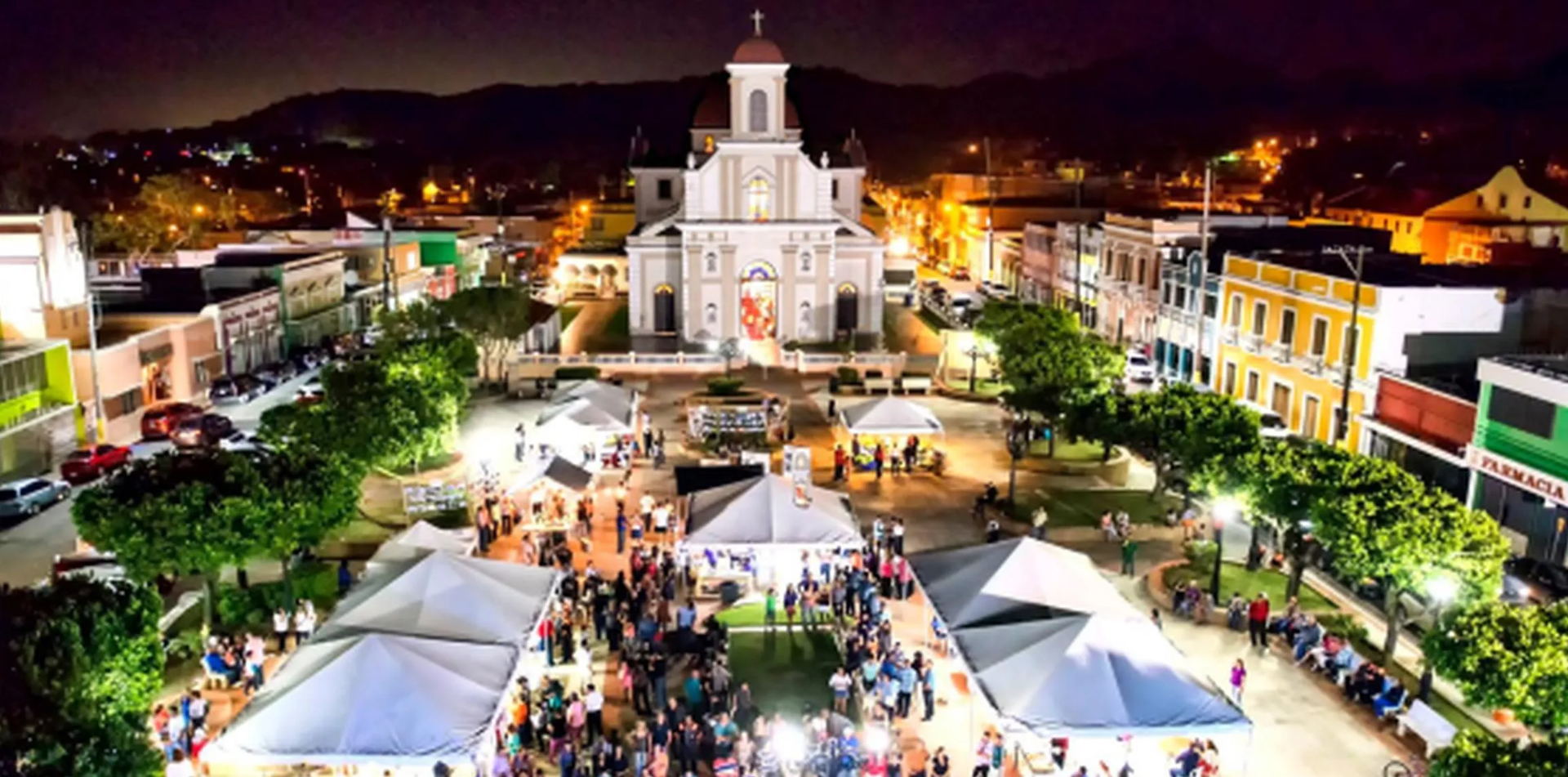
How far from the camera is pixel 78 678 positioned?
47.6 feet

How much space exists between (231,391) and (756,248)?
2552 centimetres

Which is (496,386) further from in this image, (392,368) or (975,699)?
(975,699)

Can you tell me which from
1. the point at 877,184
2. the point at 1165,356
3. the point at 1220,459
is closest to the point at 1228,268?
the point at 1165,356

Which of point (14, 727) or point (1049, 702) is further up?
point (14, 727)

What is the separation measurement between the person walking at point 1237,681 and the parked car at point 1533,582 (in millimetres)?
7823

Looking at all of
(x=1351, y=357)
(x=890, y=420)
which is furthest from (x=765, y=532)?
(x=1351, y=357)

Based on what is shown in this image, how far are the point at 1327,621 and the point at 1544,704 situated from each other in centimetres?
852

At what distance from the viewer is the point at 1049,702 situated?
55.5 ft

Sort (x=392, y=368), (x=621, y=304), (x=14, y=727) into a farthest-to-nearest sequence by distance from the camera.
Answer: (x=621, y=304)
(x=392, y=368)
(x=14, y=727)

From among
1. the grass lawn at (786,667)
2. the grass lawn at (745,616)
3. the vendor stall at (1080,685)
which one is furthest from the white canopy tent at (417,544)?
the vendor stall at (1080,685)

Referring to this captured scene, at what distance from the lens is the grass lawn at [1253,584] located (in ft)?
82.6

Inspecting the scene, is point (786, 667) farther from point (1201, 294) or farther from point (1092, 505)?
point (1201, 294)

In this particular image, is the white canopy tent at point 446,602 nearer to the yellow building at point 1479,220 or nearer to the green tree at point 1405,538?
the green tree at point 1405,538

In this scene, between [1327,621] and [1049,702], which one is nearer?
[1049,702]
